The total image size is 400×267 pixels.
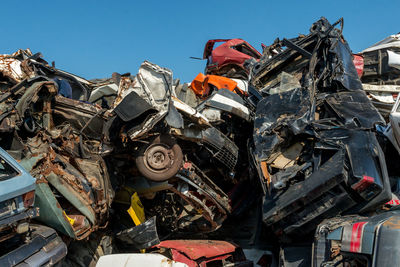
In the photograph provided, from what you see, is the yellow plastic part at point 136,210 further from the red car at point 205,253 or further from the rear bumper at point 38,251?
the rear bumper at point 38,251

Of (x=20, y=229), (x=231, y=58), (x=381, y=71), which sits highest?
(x=231, y=58)

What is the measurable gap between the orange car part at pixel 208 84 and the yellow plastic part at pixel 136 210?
3.47m

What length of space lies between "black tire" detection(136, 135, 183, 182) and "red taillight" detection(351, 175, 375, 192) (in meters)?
2.67

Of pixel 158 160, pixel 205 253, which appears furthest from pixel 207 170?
pixel 205 253

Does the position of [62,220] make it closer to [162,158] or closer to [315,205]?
[162,158]

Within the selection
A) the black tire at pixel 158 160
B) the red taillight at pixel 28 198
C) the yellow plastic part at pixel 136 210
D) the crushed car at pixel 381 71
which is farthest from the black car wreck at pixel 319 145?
the red taillight at pixel 28 198

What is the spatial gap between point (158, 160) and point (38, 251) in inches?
94.9

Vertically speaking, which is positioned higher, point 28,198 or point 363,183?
point 363,183

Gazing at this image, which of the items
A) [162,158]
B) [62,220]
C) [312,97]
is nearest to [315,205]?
[312,97]

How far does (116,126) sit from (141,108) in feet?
1.83

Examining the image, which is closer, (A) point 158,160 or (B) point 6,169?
(B) point 6,169

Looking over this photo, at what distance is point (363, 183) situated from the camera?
552 cm

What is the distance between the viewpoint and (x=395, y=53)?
32.1ft

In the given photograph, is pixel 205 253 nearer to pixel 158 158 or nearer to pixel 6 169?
pixel 158 158
